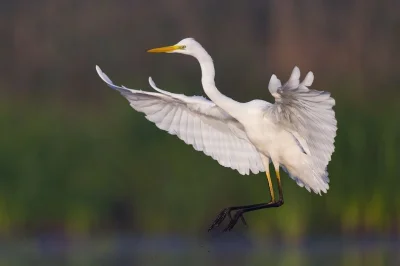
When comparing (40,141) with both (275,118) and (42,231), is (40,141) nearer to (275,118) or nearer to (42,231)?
(42,231)

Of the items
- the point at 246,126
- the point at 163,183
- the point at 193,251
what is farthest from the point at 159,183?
the point at 246,126

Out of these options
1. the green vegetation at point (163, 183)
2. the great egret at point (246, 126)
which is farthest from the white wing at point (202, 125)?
the green vegetation at point (163, 183)

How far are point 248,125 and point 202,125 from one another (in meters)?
0.55

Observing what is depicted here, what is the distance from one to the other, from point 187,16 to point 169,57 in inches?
42.8

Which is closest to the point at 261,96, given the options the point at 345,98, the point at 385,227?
the point at 345,98

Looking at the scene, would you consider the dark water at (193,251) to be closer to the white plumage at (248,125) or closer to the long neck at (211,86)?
the white plumage at (248,125)

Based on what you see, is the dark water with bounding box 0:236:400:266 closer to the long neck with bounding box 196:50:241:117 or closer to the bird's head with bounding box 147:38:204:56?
the long neck with bounding box 196:50:241:117

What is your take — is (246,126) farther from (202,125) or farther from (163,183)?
(163,183)

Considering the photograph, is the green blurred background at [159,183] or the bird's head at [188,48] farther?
the green blurred background at [159,183]

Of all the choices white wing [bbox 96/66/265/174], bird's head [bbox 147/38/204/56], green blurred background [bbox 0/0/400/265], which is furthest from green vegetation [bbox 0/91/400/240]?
bird's head [bbox 147/38/204/56]

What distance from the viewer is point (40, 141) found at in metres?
11.7

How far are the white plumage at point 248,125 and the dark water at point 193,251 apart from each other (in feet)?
2.48

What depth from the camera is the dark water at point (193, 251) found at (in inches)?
419

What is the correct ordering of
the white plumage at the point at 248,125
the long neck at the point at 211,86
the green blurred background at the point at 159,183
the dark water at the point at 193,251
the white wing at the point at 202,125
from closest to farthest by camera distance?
the white plumage at the point at 248,125 < the long neck at the point at 211,86 < the white wing at the point at 202,125 < the dark water at the point at 193,251 < the green blurred background at the point at 159,183
